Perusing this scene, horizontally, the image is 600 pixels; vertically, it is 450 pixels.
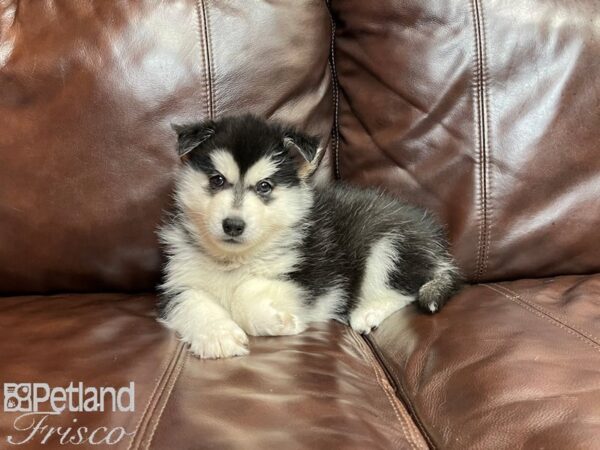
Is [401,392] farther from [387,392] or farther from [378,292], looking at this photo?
[378,292]

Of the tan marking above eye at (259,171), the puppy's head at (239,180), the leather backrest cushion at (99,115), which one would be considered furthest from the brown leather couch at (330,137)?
the tan marking above eye at (259,171)

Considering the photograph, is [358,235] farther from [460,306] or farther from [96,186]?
[96,186]

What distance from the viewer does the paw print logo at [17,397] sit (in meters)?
1.24

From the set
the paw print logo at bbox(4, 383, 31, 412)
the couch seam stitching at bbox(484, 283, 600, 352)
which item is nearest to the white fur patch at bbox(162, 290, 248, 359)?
the paw print logo at bbox(4, 383, 31, 412)

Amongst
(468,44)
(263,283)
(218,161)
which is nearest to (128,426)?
(263,283)

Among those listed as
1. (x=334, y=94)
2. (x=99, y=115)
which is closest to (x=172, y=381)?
(x=99, y=115)

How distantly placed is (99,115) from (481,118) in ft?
4.13

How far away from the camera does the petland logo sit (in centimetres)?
114

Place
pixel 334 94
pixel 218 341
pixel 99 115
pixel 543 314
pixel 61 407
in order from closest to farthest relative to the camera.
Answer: pixel 61 407, pixel 218 341, pixel 543 314, pixel 99 115, pixel 334 94

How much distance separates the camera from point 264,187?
1.92 m

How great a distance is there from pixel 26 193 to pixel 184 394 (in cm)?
100

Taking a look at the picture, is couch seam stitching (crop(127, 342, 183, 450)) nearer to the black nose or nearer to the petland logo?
the petland logo

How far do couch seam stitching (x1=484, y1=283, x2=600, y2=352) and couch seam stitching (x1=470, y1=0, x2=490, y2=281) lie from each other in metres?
0.18

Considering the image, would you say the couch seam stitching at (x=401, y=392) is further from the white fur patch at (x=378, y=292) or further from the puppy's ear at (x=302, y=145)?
the puppy's ear at (x=302, y=145)
